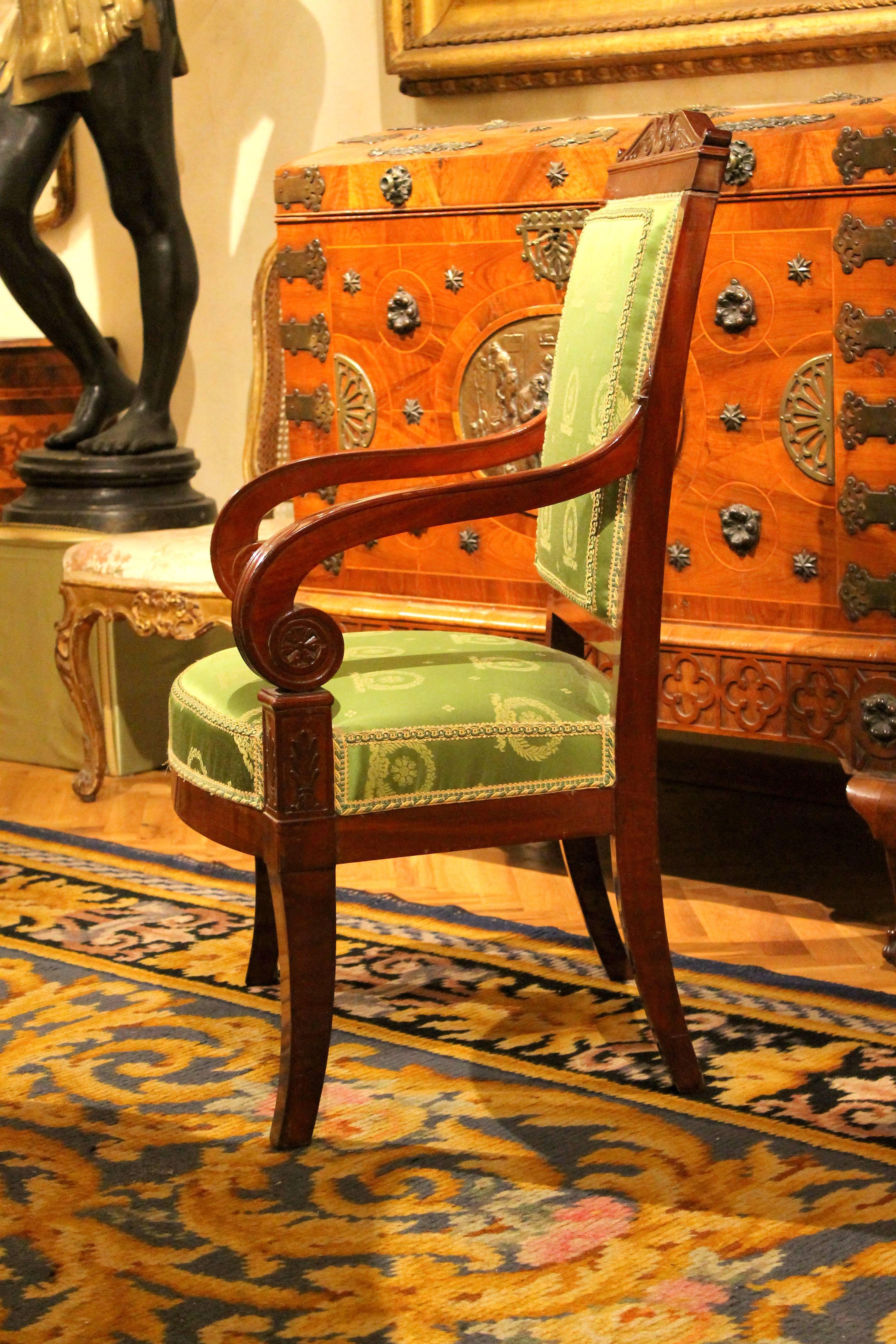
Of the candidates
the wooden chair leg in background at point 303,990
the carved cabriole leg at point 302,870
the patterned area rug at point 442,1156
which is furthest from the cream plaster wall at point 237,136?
the wooden chair leg in background at point 303,990

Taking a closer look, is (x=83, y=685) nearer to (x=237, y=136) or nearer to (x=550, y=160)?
(x=237, y=136)

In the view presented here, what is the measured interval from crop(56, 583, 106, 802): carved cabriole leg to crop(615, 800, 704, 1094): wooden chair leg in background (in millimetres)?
1950

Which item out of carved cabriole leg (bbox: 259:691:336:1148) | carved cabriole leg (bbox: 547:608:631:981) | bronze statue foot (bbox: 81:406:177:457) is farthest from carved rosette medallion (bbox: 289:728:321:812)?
bronze statue foot (bbox: 81:406:177:457)

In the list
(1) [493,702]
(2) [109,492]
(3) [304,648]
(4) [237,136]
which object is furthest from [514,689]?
(4) [237,136]

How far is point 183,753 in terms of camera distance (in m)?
2.12

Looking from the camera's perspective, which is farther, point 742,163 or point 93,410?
point 93,410

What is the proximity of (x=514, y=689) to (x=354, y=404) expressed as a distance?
1263 millimetres

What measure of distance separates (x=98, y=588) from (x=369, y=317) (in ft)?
3.29

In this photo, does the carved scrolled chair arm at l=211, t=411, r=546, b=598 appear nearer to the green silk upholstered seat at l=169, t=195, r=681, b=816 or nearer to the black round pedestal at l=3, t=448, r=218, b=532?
the green silk upholstered seat at l=169, t=195, r=681, b=816

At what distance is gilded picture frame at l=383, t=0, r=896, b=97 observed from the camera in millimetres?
3145

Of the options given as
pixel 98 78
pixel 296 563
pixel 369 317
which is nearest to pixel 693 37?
pixel 369 317

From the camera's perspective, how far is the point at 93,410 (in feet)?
13.5

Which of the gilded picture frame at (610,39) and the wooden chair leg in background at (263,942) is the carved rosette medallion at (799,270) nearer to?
the gilded picture frame at (610,39)

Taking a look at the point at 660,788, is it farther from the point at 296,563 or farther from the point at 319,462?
the point at 296,563
